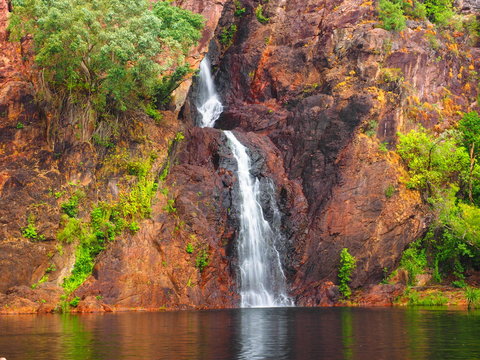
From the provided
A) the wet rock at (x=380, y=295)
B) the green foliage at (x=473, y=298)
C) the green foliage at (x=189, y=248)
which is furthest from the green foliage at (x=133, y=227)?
the green foliage at (x=473, y=298)

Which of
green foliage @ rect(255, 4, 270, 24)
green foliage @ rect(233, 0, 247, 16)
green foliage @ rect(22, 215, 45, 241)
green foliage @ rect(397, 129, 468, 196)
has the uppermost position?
green foliage @ rect(233, 0, 247, 16)

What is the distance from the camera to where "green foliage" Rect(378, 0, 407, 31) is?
53781mm

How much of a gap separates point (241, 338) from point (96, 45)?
26475mm

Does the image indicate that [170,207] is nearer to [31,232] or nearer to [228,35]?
[31,232]

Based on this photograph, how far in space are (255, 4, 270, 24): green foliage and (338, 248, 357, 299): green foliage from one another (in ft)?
91.1

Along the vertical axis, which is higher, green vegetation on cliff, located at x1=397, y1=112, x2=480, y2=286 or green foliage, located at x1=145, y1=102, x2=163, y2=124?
green foliage, located at x1=145, y1=102, x2=163, y2=124

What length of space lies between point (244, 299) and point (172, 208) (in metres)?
7.62

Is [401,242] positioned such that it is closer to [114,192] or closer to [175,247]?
[175,247]

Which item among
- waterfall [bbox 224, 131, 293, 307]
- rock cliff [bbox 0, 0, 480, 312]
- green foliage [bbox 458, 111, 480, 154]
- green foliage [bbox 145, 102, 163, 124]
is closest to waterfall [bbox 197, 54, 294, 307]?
waterfall [bbox 224, 131, 293, 307]

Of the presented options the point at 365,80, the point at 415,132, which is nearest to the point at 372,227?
the point at 415,132

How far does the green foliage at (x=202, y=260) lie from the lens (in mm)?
38156

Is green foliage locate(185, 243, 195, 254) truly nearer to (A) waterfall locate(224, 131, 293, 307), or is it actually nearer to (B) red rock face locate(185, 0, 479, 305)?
(A) waterfall locate(224, 131, 293, 307)

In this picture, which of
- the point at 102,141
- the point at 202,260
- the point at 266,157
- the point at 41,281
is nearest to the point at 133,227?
the point at 202,260

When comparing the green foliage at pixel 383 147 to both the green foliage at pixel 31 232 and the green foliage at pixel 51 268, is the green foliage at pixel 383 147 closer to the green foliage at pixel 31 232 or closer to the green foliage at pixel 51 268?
the green foliage at pixel 51 268
